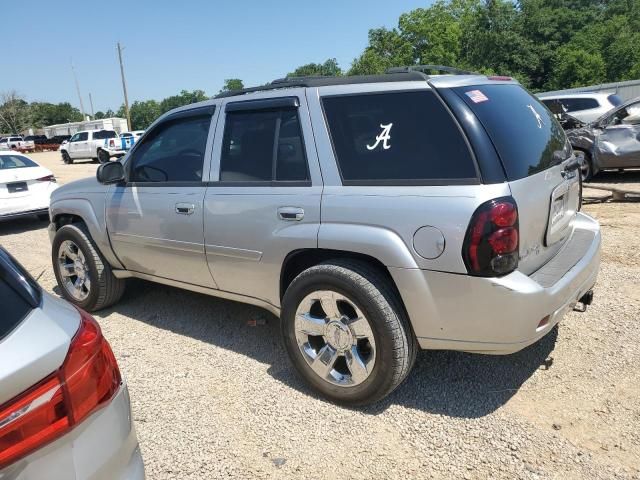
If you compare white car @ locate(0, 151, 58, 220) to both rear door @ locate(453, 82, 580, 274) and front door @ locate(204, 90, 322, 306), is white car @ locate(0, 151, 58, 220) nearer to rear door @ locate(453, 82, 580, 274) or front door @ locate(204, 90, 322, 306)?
front door @ locate(204, 90, 322, 306)

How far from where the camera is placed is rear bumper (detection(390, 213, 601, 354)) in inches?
102

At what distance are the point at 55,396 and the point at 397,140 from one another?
2093mm

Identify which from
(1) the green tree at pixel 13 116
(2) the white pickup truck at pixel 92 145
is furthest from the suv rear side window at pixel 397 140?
(1) the green tree at pixel 13 116

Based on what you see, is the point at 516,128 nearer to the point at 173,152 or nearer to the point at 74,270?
the point at 173,152

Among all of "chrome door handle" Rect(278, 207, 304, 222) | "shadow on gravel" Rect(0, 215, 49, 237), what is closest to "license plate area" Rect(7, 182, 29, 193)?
"shadow on gravel" Rect(0, 215, 49, 237)

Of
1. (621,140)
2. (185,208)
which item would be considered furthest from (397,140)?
(621,140)

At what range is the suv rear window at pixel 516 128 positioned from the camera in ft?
9.05

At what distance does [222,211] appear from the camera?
11.7ft

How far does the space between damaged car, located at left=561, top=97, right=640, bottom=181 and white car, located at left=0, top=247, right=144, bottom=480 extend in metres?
9.57

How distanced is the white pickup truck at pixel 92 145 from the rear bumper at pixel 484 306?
26497mm

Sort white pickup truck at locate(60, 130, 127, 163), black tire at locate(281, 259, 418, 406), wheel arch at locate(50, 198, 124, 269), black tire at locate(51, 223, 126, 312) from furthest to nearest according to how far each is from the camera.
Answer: white pickup truck at locate(60, 130, 127, 163) < black tire at locate(51, 223, 126, 312) < wheel arch at locate(50, 198, 124, 269) < black tire at locate(281, 259, 418, 406)

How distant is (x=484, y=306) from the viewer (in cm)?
262

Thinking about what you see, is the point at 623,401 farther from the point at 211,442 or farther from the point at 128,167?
the point at 128,167

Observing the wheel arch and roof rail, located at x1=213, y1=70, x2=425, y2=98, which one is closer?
roof rail, located at x1=213, y1=70, x2=425, y2=98
